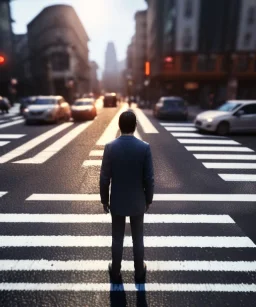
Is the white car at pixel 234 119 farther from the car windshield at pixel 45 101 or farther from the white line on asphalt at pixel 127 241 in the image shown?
the car windshield at pixel 45 101

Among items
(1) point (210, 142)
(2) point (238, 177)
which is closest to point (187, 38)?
(1) point (210, 142)

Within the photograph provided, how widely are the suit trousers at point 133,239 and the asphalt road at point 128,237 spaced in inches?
8.5

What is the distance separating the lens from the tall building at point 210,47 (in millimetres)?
35781

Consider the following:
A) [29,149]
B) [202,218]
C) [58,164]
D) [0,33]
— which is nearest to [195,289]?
[202,218]

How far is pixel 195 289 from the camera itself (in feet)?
9.97

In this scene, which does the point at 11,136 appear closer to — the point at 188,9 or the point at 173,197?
the point at 173,197

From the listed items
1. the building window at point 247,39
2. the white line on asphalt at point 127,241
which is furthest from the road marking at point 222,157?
the building window at point 247,39

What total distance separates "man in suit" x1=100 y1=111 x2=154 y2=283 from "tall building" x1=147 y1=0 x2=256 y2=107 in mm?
34722

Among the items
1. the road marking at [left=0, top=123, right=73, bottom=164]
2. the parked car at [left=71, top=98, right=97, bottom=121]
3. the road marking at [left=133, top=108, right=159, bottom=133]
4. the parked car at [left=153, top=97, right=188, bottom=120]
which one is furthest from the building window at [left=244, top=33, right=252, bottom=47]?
the road marking at [left=0, top=123, right=73, bottom=164]

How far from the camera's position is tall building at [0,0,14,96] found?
40944 mm

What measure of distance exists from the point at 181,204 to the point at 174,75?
33.8m

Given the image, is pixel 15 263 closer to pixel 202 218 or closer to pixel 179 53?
pixel 202 218

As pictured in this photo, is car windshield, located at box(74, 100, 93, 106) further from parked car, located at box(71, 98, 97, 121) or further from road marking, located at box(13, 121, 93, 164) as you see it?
road marking, located at box(13, 121, 93, 164)

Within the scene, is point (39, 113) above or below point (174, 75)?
below
